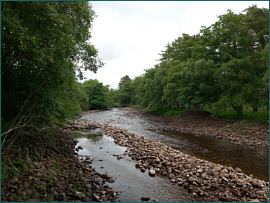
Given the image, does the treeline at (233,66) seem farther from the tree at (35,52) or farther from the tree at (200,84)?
the tree at (35,52)

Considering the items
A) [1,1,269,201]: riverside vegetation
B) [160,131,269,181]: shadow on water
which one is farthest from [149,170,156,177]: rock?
[160,131,269,181]: shadow on water

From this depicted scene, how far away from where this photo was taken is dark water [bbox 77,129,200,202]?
6.72m

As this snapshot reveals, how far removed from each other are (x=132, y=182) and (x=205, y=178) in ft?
10.1

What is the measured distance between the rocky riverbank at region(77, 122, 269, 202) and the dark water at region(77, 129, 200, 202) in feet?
1.34

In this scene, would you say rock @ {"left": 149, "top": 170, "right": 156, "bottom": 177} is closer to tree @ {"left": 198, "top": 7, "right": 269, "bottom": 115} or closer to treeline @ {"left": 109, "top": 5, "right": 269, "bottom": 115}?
treeline @ {"left": 109, "top": 5, "right": 269, "bottom": 115}

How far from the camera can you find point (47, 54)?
639 cm

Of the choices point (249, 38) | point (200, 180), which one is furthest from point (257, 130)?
point (200, 180)

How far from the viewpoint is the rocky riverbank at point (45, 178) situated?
18.7 feet

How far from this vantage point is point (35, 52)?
233 inches

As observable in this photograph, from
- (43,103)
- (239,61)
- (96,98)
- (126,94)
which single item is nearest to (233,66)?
(239,61)

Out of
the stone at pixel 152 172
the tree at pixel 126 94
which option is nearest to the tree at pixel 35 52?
the stone at pixel 152 172

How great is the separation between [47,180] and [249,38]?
25.2 meters

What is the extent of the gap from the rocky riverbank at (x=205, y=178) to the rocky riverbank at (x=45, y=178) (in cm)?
279

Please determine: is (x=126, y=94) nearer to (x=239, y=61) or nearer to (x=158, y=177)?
(x=239, y=61)
